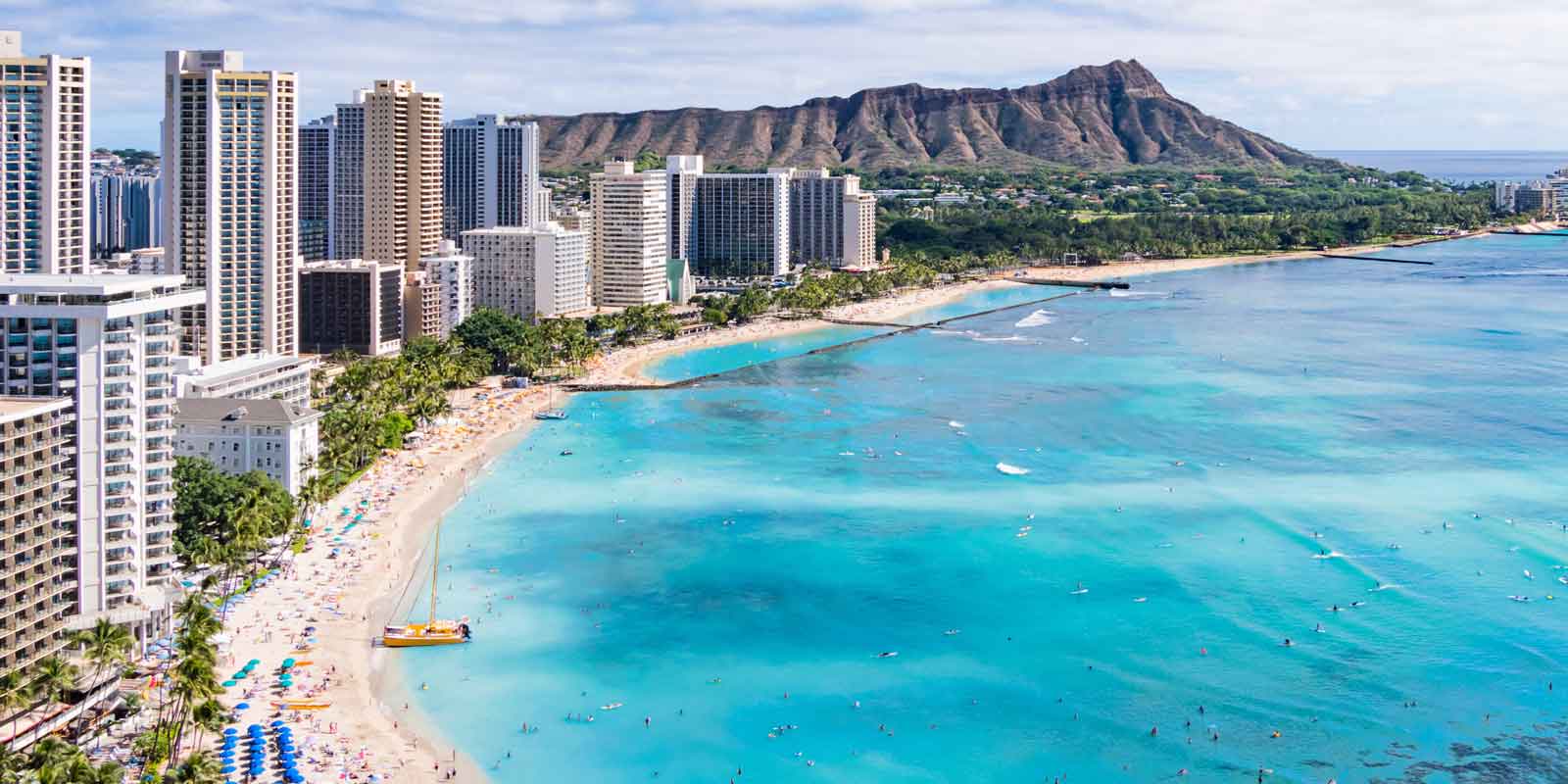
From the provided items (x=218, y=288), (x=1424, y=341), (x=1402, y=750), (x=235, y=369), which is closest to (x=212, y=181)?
(x=218, y=288)

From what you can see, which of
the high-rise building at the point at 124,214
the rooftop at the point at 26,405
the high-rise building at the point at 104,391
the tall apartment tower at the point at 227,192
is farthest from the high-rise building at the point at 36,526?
the high-rise building at the point at 124,214

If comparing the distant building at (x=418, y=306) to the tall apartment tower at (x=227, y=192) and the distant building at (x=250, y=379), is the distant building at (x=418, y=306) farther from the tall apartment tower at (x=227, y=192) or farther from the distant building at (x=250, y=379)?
the distant building at (x=250, y=379)

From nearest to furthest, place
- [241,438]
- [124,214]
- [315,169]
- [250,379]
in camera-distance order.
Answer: [241,438], [250,379], [124,214], [315,169]

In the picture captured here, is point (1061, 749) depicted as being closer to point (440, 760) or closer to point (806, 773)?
point (806, 773)

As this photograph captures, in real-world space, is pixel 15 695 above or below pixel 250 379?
below

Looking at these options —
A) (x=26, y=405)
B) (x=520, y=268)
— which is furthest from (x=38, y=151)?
(x=520, y=268)

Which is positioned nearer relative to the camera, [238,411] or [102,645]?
[102,645]

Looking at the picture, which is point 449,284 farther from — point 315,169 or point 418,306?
point 315,169
